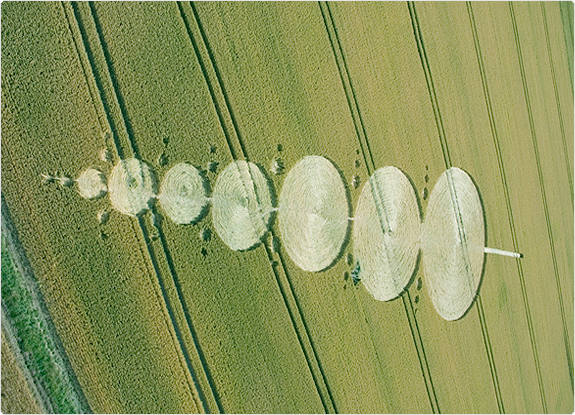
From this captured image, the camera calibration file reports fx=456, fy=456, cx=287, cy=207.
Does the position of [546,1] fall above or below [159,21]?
below

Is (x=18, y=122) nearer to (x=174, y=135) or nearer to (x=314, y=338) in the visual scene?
(x=174, y=135)

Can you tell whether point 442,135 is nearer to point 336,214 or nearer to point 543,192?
point 336,214

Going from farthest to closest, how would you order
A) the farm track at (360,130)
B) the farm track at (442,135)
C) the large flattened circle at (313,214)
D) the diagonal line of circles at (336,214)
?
the farm track at (442,135), the farm track at (360,130), the large flattened circle at (313,214), the diagonal line of circles at (336,214)

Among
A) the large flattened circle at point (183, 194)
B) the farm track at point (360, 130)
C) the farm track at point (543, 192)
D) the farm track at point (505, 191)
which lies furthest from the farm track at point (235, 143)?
the farm track at point (543, 192)

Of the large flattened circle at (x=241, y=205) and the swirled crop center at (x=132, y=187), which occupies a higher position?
the swirled crop center at (x=132, y=187)

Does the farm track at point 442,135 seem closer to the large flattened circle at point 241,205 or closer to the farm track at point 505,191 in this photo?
the farm track at point 505,191

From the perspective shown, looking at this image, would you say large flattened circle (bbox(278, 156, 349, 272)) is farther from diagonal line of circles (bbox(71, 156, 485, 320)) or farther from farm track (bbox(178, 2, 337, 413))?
farm track (bbox(178, 2, 337, 413))

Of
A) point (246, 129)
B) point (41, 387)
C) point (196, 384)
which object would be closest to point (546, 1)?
point (246, 129)
